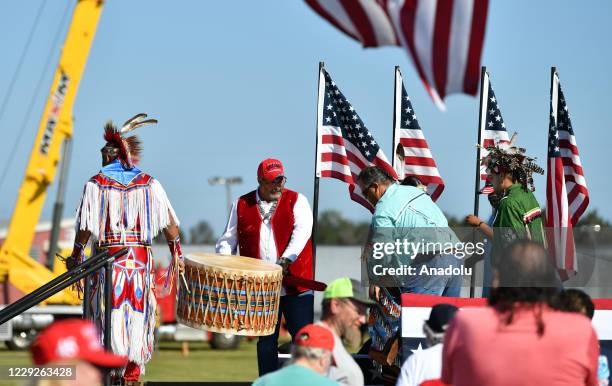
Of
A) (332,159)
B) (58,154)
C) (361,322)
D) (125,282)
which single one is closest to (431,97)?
(361,322)

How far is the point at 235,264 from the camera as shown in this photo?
26.8 ft

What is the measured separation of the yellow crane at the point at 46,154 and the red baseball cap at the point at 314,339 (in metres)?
18.2

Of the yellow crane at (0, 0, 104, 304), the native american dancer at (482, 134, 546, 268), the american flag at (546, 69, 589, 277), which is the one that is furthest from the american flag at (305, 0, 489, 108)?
the yellow crane at (0, 0, 104, 304)

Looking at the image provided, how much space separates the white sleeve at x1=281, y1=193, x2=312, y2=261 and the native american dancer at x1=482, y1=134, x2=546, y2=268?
1307mm

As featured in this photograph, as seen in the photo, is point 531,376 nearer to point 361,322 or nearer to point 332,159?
point 361,322

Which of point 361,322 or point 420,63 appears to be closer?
point 420,63

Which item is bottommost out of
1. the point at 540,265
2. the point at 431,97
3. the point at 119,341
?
the point at 119,341

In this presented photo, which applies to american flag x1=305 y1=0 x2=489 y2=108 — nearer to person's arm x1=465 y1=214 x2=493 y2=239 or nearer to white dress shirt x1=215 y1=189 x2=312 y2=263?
white dress shirt x1=215 y1=189 x2=312 y2=263

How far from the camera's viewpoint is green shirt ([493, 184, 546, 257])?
8.49 m

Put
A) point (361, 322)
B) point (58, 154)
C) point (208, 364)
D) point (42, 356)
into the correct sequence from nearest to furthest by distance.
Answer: point (42, 356)
point (361, 322)
point (208, 364)
point (58, 154)

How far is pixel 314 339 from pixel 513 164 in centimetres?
399

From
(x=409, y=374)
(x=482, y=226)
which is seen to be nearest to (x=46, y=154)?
(x=482, y=226)

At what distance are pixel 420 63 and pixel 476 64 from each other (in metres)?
0.19

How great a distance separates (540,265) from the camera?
174 inches
